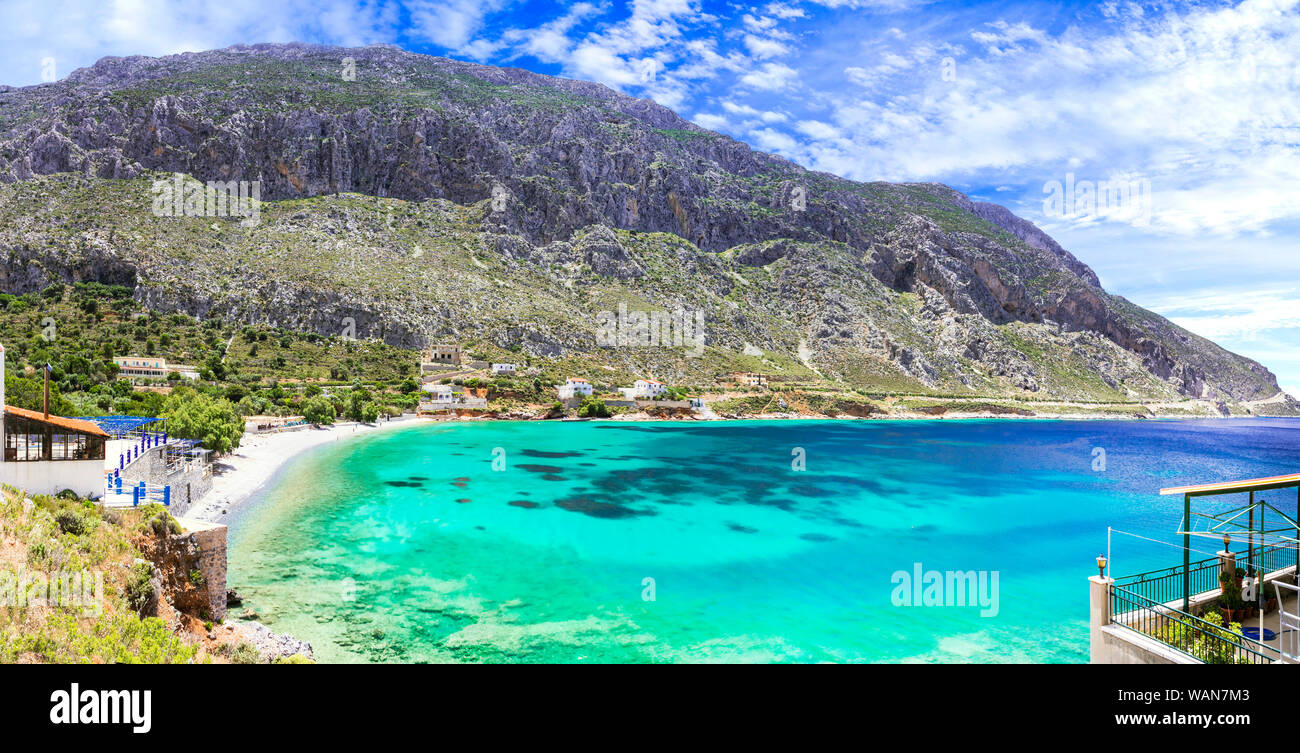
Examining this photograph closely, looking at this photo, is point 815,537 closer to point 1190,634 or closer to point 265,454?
point 1190,634

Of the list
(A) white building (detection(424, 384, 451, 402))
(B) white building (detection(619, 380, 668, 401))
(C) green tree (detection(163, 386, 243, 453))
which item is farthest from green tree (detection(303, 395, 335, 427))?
(B) white building (detection(619, 380, 668, 401))

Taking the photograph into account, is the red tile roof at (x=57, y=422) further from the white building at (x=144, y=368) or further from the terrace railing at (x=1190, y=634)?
the white building at (x=144, y=368)

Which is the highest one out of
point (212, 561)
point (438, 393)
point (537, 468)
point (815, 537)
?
point (438, 393)

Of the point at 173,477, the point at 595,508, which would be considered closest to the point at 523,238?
the point at 595,508

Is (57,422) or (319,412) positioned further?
(319,412)
